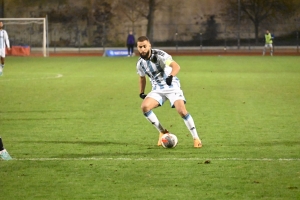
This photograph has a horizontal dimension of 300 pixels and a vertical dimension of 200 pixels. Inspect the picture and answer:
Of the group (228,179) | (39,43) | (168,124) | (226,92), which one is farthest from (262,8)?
(228,179)

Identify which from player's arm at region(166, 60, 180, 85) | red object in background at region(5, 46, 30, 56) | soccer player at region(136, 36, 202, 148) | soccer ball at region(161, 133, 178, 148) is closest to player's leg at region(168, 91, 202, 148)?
soccer player at region(136, 36, 202, 148)

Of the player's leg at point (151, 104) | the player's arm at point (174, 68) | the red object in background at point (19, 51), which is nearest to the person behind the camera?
the player's arm at point (174, 68)

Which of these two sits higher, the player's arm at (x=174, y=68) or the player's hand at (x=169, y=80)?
the player's arm at (x=174, y=68)

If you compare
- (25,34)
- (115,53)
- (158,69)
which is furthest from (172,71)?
(25,34)

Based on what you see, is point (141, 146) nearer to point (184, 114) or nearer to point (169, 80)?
point (184, 114)

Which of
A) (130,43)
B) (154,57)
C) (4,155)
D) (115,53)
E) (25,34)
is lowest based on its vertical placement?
(115,53)

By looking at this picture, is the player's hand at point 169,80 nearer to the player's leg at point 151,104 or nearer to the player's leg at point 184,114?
the player's leg at point 184,114

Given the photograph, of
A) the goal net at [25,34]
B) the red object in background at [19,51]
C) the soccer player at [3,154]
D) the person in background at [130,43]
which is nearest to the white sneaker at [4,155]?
the soccer player at [3,154]

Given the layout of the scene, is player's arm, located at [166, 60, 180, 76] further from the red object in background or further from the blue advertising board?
the red object in background

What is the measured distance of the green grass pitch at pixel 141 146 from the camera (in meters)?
7.74

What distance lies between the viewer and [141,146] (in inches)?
420

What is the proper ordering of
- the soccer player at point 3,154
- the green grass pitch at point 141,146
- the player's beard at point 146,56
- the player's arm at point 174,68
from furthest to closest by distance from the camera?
the player's beard at point 146,56, the player's arm at point 174,68, the soccer player at point 3,154, the green grass pitch at point 141,146

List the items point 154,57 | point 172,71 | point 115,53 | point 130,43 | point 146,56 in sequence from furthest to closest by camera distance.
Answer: point 115,53, point 130,43, point 154,57, point 146,56, point 172,71

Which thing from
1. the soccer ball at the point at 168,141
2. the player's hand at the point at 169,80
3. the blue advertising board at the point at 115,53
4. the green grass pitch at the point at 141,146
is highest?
the player's hand at the point at 169,80
